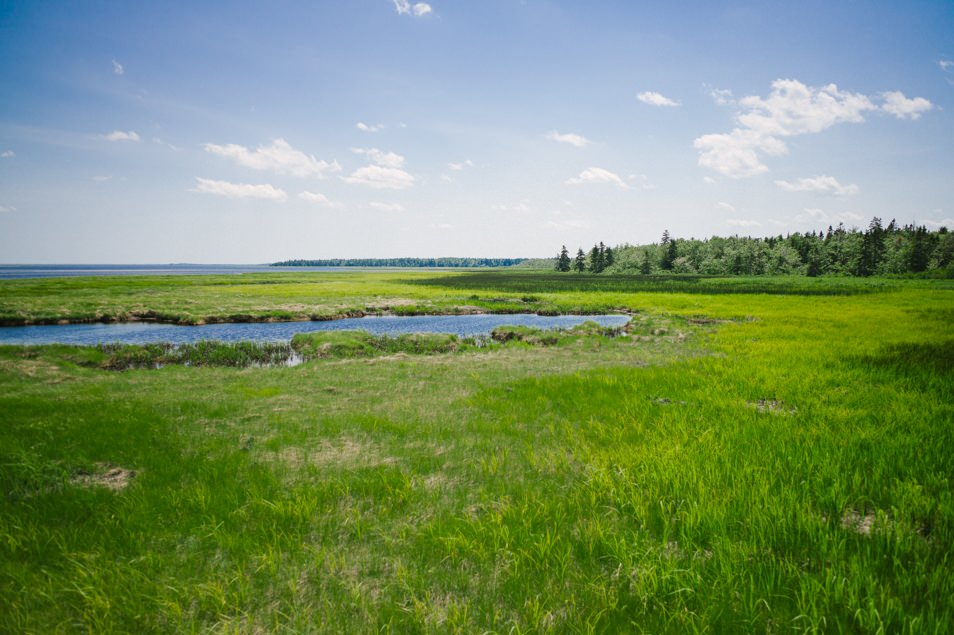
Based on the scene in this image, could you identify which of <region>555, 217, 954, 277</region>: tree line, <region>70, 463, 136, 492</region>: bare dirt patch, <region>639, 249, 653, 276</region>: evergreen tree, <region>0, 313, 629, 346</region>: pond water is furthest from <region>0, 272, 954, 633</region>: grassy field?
<region>639, 249, 653, 276</region>: evergreen tree

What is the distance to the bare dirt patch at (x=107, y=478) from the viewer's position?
6.86 meters

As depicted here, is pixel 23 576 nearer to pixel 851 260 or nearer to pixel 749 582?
pixel 749 582

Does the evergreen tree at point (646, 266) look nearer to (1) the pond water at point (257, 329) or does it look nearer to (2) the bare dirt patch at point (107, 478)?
(1) the pond water at point (257, 329)

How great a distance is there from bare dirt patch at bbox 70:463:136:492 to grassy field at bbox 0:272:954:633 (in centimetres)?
5

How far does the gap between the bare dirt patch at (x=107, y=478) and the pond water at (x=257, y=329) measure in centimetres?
2624

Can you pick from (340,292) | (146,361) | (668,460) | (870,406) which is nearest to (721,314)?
(870,406)

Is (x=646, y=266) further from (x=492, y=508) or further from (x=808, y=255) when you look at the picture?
(x=492, y=508)

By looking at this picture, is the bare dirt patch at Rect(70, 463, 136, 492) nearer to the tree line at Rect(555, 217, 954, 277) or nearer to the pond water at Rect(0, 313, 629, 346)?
the pond water at Rect(0, 313, 629, 346)

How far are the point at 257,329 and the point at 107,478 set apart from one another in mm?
34802

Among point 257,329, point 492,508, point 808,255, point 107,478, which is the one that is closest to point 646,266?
point 808,255

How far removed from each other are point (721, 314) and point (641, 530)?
43.3 m

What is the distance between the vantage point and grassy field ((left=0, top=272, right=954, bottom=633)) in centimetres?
394

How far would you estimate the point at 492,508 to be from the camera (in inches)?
239

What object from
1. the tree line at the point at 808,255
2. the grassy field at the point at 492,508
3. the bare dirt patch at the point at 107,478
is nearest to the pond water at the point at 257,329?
the grassy field at the point at 492,508
